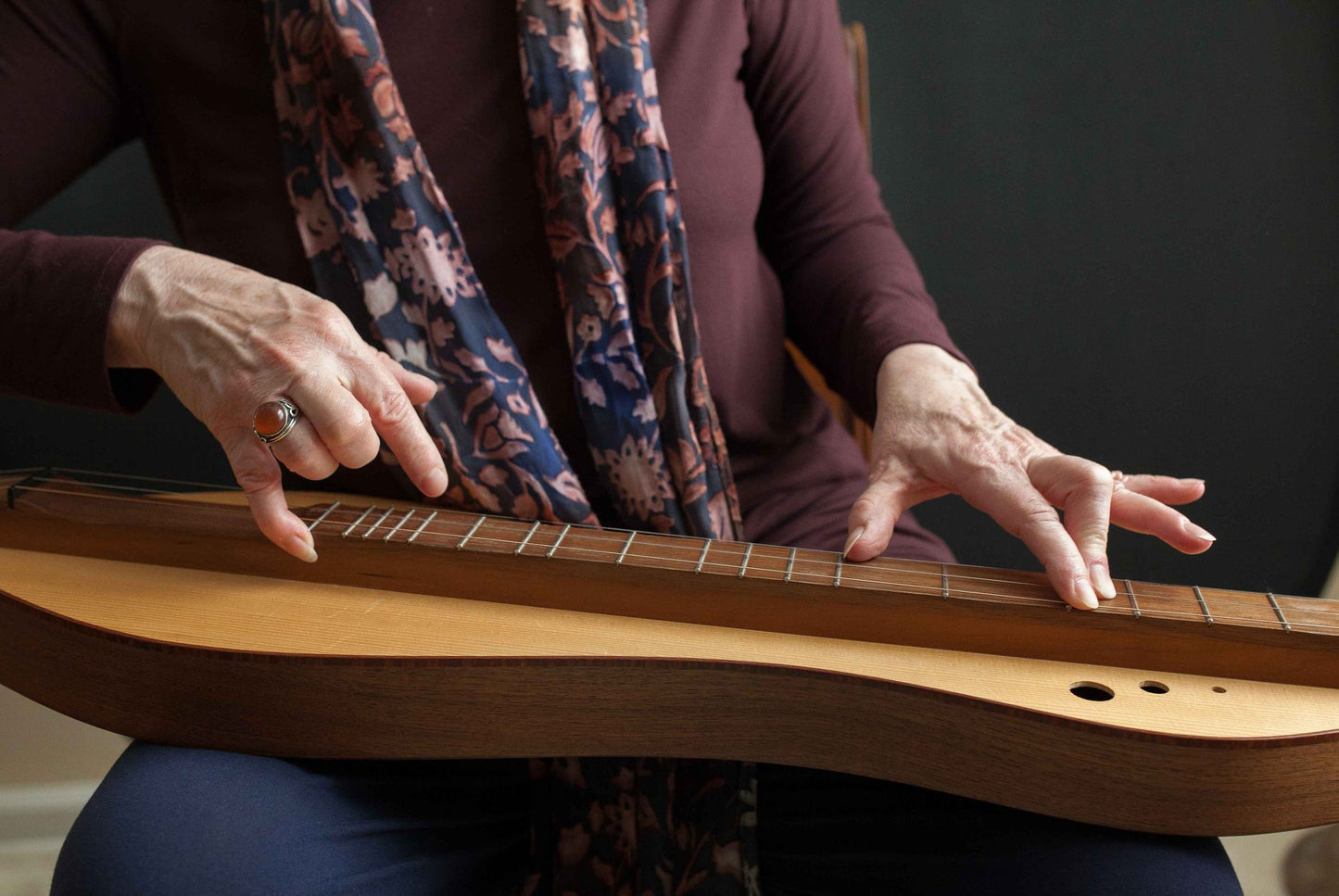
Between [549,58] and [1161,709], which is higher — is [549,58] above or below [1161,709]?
above

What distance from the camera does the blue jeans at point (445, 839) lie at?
51cm

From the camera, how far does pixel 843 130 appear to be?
927 mm

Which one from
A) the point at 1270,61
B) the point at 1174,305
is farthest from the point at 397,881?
the point at 1270,61

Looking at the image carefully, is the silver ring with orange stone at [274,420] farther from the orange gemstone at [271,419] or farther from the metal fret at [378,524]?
the metal fret at [378,524]

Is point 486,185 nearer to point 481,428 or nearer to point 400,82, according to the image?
point 400,82

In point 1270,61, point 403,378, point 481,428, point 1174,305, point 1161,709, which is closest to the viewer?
point 1161,709

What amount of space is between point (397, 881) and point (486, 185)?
0.54 m

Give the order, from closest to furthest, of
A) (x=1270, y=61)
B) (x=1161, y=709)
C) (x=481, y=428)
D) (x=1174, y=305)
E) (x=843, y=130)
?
(x=1161, y=709) < (x=481, y=428) < (x=843, y=130) < (x=1270, y=61) < (x=1174, y=305)

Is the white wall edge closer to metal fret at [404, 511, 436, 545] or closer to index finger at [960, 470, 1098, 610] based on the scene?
metal fret at [404, 511, 436, 545]

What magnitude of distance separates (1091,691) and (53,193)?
0.93m

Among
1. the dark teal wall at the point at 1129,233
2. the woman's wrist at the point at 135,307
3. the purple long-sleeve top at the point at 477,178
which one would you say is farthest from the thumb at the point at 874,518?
the dark teal wall at the point at 1129,233

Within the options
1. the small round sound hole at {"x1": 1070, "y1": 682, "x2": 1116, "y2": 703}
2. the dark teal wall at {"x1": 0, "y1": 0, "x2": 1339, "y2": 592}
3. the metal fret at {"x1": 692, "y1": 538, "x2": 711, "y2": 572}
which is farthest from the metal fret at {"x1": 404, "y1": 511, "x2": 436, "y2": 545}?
the dark teal wall at {"x1": 0, "y1": 0, "x2": 1339, "y2": 592}

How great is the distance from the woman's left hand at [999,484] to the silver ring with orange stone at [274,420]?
1.27 ft

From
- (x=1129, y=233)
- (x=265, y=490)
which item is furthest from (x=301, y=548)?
(x=1129, y=233)
